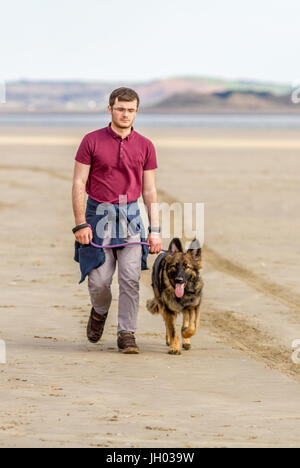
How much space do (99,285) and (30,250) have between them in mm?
5871

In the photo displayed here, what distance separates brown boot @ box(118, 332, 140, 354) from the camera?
7.98 meters

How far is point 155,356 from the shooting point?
8023mm

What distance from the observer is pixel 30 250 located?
1369 cm

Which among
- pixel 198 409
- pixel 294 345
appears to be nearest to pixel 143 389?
pixel 198 409

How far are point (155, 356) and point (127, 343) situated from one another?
0.26 m

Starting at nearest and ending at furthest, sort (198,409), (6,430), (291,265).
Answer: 1. (6,430)
2. (198,409)
3. (291,265)

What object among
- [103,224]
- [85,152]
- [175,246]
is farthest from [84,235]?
[175,246]

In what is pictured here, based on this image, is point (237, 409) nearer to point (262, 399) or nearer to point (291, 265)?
point (262, 399)

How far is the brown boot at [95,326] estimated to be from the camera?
8.27 metres

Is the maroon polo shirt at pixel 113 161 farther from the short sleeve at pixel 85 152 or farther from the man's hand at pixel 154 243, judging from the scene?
the man's hand at pixel 154 243

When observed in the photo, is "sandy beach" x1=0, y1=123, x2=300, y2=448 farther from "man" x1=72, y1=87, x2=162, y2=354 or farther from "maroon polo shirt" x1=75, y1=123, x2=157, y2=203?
"maroon polo shirt" x1=75, y1=123, x2=157, y2=203

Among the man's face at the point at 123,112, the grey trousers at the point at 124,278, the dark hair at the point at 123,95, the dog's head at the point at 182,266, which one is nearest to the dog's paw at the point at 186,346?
the grey trousers at the point at 124,278

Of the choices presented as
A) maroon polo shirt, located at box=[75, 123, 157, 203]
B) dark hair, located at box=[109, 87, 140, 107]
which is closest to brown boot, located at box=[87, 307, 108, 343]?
maroon polo shirt, located at box=[75, 123, 157, 203]

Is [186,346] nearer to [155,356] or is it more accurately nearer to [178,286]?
[155,356]
